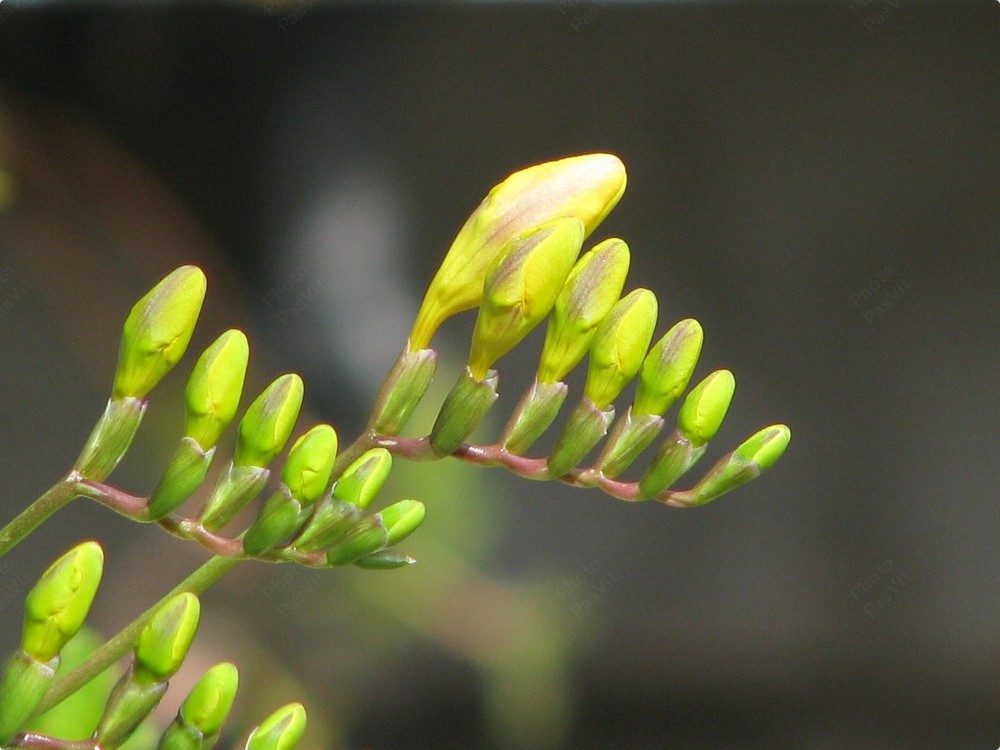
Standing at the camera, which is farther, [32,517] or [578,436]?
[578,436]

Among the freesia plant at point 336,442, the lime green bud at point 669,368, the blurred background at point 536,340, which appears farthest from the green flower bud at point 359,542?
the blurred background at point 536,340

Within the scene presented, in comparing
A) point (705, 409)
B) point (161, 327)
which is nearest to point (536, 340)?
point (705, 409)

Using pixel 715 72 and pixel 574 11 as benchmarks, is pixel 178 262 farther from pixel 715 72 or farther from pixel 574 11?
pixel 715 72

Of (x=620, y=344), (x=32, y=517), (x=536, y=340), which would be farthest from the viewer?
(x=536, y=340)

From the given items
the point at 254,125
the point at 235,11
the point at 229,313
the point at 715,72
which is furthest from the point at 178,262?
the point at 715,72

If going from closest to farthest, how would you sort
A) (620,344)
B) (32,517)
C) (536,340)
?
1. (32,517)
2. (620,344)
3. (536,340)

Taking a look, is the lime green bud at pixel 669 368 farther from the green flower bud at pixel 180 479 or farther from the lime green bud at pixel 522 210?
the green flower bud at pixel 180 479

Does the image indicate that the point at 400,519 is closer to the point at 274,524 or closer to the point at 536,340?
the point at 274,524
